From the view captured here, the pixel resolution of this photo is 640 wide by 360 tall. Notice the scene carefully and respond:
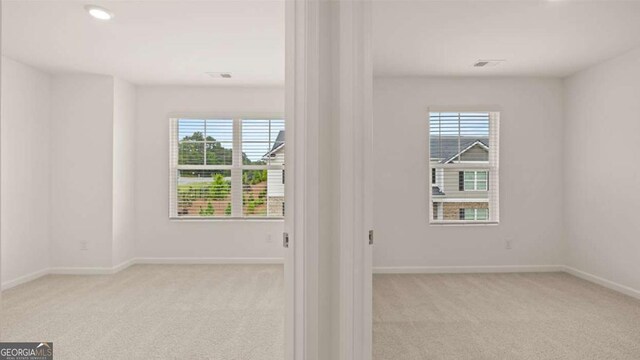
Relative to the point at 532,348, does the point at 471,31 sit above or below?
above

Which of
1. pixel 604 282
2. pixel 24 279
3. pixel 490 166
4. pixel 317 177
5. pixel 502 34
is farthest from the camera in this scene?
pixel 490 166

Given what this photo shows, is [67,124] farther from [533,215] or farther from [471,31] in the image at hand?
[533,215]

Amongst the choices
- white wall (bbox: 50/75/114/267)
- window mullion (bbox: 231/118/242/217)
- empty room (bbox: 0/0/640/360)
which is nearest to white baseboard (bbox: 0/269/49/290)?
empty room (bbox: 0/0/640/360)

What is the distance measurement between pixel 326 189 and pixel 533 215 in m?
4.55

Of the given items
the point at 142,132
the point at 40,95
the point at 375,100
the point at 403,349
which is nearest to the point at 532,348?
the point at 403,349

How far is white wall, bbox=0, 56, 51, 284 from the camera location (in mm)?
4449

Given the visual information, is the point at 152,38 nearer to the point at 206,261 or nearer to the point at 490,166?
the point at 206,261

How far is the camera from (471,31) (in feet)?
12.2

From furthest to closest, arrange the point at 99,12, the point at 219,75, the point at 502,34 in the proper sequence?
the point at 219,75
the point at 502,34
the point at 99,12

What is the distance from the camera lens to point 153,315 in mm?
3590

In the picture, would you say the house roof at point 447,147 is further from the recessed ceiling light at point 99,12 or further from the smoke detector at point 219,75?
the recessed ceiling light at point 99,12

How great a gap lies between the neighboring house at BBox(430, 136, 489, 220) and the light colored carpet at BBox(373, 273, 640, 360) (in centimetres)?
91

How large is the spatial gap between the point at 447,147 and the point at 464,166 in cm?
34

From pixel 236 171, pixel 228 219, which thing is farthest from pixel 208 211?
pixel 236 171
